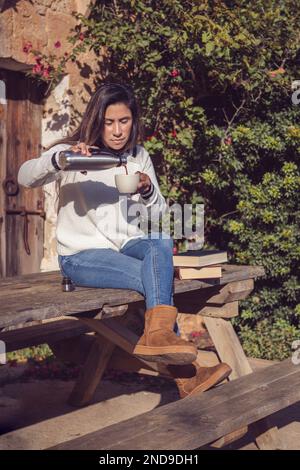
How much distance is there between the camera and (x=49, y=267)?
18.7 feet

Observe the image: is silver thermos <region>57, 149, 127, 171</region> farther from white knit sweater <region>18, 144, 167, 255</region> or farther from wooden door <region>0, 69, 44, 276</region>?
wooden door <region>0, 69, 44, 276</region>

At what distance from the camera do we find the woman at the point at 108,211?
10.2ft

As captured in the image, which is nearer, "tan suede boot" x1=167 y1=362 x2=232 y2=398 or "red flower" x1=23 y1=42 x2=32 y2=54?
"tan suede boot" x1=167 y1=362 x2=232 y2=398

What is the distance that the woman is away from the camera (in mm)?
3102

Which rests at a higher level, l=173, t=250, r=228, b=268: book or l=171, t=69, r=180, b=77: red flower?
l=171, t=69, r=180, b=77: red flower

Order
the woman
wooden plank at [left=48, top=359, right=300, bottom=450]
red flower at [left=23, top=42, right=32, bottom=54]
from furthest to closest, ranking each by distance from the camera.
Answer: red flower at [left=23, top=42, right=32, bottom=54], the woman, wooden plank at [left=48, top=359, right=300, bottom=450]

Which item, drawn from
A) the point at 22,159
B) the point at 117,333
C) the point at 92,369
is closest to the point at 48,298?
the point at 117,333

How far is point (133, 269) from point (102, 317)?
36 centimetres

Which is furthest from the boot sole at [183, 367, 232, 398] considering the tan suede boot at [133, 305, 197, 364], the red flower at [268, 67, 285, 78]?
the red flower at [268, 67, 285, 78]

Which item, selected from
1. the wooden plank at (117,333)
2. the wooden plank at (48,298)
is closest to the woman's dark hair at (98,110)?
the wooden plank at (48,298)

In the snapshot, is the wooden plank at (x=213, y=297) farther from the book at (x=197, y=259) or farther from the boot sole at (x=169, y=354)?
the boot sole at (x=169, y=354)

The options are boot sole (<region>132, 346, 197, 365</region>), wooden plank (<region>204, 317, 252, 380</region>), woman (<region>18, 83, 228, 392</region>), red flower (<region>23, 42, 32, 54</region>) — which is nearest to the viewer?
boot sole (<region>132, 346, 197, 365</region>)

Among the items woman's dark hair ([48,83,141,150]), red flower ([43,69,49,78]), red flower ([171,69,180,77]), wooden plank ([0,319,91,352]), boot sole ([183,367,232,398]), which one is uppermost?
red flower ([171,69,180,77])

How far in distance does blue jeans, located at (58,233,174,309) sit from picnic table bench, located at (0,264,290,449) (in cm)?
6
